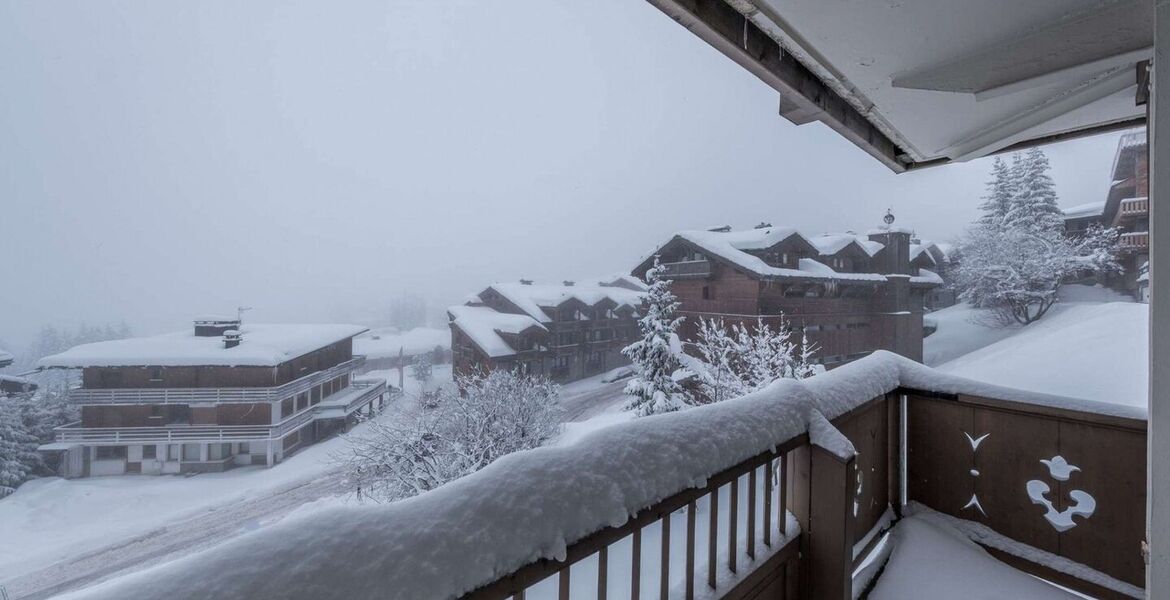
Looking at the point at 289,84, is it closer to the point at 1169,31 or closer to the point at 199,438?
the point at 199,438

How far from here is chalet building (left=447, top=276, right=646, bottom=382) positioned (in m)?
16.5

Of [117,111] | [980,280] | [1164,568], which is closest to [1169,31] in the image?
[1164,568]

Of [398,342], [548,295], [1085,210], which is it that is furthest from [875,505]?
[398,342]

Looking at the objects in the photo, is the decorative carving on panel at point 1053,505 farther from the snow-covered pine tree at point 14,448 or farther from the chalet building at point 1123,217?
the snow-covered pine tree at point 14,448

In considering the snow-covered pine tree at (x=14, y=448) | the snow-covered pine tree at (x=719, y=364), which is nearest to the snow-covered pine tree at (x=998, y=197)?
the snow-covered pine tree at (x=719, y=364)

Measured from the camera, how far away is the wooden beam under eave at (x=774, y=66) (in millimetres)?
1017

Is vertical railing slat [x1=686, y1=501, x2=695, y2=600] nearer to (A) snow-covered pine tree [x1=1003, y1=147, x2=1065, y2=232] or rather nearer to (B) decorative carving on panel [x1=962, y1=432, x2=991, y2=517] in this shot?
(B) decorative carving on panel [x1=962, y1=432, x2=991, y2=517]

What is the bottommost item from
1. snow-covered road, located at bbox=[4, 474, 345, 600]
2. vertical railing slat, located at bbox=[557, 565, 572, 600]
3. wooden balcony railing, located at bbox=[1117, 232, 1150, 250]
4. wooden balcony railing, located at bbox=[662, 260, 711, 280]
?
snow-covered road, located at bbox=[4, 474, 345, 600]

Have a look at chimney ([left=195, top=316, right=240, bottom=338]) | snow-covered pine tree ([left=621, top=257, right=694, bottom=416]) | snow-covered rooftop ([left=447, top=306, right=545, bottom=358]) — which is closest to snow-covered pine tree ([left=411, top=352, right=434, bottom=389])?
snow-covered rooftop ([left=447, top=306, right=545, bottom=358])

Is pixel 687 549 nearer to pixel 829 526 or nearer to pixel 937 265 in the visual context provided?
pixel 829 526

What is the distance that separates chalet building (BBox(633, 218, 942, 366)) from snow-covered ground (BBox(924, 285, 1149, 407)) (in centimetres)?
149

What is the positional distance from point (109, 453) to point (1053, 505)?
19.3 metres

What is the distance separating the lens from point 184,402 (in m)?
12.5

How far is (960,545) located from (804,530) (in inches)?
40.8
